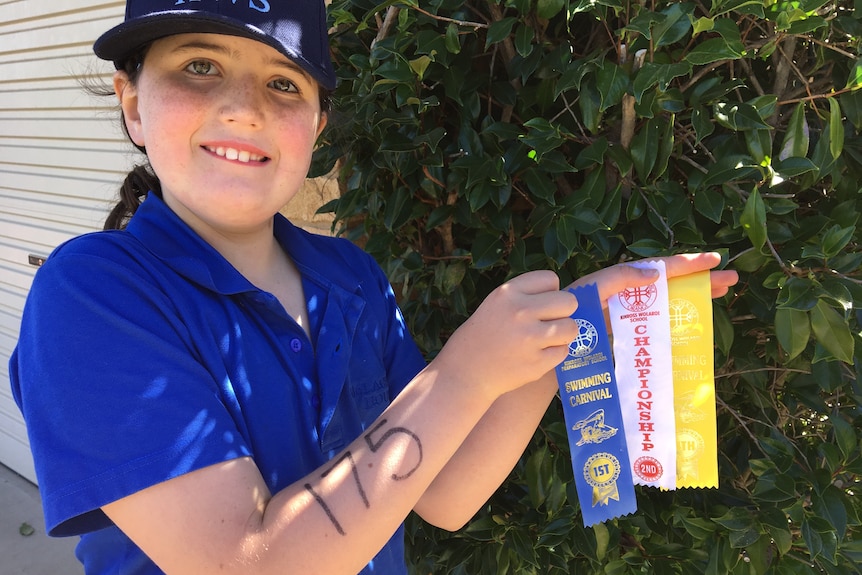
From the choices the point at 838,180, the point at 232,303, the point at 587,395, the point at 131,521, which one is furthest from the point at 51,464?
the point at 838,180

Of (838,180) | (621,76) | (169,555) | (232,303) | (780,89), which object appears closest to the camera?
(169,555)

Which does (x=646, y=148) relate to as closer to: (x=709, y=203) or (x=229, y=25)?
(x=709, y=203)

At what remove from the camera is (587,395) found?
4.18 feet

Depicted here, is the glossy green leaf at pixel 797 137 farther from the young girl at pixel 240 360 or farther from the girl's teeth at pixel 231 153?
the girl's teeth at pixel 231 153

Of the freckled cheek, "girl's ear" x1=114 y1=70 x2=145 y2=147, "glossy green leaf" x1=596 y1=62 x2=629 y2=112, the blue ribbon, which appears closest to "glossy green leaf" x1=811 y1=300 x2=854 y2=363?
the blue ribbon

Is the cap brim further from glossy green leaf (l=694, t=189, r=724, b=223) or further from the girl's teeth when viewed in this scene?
glossy green leaf (l=694, t=189, r=724, b=223)

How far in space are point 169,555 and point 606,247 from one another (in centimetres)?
100

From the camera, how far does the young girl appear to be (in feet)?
3.22

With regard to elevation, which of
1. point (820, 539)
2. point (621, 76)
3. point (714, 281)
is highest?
point (621, 76)

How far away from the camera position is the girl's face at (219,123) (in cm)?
123

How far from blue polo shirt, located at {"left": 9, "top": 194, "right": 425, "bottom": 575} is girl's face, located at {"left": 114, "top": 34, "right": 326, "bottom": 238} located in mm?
84

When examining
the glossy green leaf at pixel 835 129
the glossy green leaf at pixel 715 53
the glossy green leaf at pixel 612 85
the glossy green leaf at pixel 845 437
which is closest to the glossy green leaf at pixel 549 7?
the glossy green leaf at pixel 612 85

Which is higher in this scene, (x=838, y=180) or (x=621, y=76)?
(x=621, y=76)

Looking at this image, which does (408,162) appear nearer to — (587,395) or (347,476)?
(587,395)
